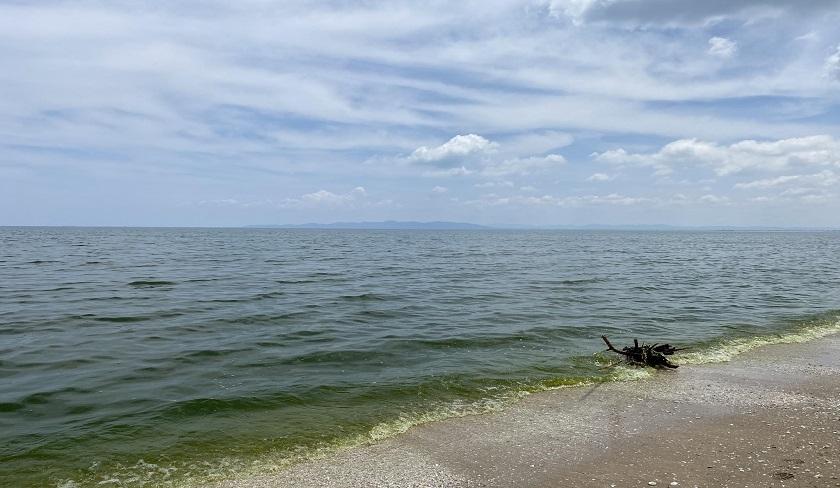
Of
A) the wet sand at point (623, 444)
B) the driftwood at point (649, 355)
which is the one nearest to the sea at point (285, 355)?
the driftwood at point (649, 355)

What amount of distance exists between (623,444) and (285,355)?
1004cm

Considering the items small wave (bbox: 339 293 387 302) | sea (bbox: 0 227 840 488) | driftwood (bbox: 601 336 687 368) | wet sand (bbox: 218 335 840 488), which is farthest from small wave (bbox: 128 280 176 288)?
driftwood (bbox: 601 336 687 368)

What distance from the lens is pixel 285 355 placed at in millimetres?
15805

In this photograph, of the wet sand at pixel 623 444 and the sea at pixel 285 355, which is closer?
the wet sand at pixel 623 444

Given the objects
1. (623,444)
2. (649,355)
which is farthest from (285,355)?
(649,355)

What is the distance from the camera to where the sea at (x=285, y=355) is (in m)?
9.52

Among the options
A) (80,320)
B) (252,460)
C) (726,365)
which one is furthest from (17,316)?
(726,365)

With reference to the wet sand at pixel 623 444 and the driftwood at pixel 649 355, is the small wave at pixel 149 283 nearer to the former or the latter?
the wet sand at pixel 623 444

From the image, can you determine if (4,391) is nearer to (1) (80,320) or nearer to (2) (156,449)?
(2) (156,449)

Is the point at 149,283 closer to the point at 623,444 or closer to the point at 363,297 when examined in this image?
the point at 363,297

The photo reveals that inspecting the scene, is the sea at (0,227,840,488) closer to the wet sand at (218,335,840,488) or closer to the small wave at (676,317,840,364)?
the small wave at (676,317,840,364)

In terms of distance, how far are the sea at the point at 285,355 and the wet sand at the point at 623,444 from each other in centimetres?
84

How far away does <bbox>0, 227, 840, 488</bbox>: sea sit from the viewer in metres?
9.52

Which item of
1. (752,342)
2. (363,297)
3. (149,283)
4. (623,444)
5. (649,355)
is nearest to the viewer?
(623,444)
